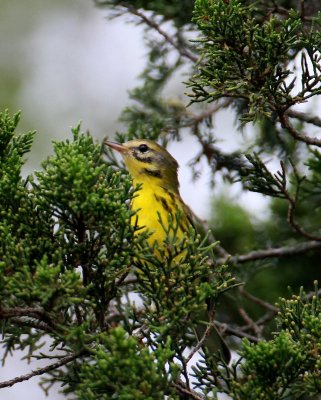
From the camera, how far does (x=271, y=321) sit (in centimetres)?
475

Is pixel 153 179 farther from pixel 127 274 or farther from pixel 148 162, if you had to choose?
pixel 127 274

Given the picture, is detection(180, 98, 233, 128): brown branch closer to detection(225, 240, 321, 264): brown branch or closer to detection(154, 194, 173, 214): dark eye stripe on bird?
detection(154, 194, 173, 214): dark eye stripe on bird

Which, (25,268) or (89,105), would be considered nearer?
(25,268)

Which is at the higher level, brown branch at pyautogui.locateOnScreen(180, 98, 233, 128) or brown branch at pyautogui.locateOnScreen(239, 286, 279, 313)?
brown branch at pyautogui.locateOnScreen(180, 98, 233, 128)

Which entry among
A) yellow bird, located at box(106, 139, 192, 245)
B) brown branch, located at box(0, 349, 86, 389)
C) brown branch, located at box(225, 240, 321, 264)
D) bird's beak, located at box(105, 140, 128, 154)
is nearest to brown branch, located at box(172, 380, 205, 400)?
brown branch, located at box(0, 349, 86, 389)

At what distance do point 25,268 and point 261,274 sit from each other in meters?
2.96

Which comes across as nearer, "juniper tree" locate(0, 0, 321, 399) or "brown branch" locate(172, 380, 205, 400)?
"juniper tree" locate(0, 0, 321, 399)

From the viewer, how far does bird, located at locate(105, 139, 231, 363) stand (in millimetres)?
4438

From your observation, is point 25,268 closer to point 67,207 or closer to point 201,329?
point 67,207

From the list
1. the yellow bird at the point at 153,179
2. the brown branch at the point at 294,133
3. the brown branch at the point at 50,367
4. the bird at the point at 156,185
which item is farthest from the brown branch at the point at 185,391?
the yellow bird at the point at 153,179

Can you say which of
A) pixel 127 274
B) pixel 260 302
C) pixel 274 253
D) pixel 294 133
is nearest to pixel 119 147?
pixel 274 253

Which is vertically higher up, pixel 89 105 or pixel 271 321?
pixel 89 105

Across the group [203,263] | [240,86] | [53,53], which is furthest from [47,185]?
[53,53]

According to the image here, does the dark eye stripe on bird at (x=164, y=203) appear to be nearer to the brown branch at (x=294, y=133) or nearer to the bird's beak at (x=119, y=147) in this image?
the bird's beak at (x=119, y=147)
